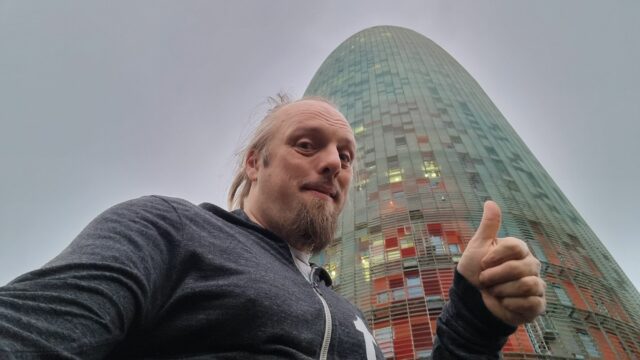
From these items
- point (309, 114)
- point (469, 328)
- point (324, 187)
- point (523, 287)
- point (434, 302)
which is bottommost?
point (434, 302)

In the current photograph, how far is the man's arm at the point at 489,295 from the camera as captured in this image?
151 cm

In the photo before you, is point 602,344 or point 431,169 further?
point 431,169

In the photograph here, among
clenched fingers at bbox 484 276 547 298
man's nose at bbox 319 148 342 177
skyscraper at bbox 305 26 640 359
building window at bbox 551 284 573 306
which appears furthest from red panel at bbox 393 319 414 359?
clenched fingers at bbox 484 276 547 298

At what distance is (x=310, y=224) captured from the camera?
6.96 ft

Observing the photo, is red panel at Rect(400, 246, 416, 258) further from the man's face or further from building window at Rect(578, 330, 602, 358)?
the man's face

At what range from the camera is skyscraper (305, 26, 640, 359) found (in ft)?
52.4

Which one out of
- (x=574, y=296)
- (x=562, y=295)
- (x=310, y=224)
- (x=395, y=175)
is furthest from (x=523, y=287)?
(x=395, y=175)

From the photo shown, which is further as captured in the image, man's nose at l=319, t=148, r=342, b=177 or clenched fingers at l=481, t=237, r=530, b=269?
man's nose at l=319, t=148, r=342, b=177

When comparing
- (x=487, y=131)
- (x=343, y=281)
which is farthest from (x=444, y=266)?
(x=487, y=131)

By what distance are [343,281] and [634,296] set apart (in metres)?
15.5

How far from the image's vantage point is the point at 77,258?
99cm

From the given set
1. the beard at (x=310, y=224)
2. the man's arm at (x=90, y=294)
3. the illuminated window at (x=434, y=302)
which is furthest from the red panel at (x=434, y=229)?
the man's arm at (x=90, y=294)

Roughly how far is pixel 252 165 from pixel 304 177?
0.61 meters

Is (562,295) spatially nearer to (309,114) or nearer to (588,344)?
(588,344)
